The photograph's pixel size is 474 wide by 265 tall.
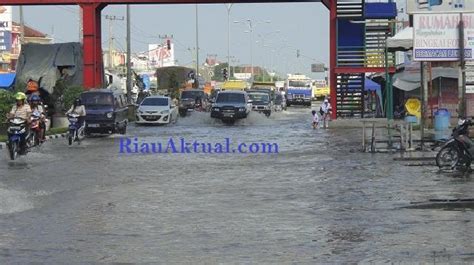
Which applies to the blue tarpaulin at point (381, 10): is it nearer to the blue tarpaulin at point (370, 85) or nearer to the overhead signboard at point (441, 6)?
the blue tarpaulin at point (370, 85)

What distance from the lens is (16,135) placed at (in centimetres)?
2258

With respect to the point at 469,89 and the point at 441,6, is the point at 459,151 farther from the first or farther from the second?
the point at 441,6

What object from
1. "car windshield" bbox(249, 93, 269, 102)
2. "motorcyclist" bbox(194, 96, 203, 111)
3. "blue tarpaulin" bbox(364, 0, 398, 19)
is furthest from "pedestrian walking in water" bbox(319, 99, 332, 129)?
"motorcyclist" bbox(194, 96, 203, 111)

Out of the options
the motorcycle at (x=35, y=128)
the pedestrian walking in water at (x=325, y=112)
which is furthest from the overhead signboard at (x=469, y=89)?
the pedestrian walking in water at (x=325, y=112)

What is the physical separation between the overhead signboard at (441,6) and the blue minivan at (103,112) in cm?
1211

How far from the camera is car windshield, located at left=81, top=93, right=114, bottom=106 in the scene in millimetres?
35312

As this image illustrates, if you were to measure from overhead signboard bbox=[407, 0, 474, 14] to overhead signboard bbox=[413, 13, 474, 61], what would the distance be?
1.21 ft

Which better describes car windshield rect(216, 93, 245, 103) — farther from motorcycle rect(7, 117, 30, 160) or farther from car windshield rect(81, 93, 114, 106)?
motorcycle rect(7, 117, 30, 160)

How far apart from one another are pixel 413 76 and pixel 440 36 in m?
16.7

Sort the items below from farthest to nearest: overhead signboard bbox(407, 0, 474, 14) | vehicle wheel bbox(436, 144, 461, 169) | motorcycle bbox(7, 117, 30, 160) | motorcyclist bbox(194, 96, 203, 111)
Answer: motorcyclist bbox(194, 96, 203, 111) < overhead signboard bbox(407, 0, 474, 14) < motorcycle bbox(7, 117, 30, 160) < vehicle wheel bbox(436, 144, 461, 169)

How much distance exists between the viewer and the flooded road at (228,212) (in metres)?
9.77

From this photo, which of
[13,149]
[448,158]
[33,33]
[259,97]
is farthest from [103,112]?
[33,33]

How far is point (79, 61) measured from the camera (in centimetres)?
4425

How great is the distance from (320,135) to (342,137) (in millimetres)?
2020
